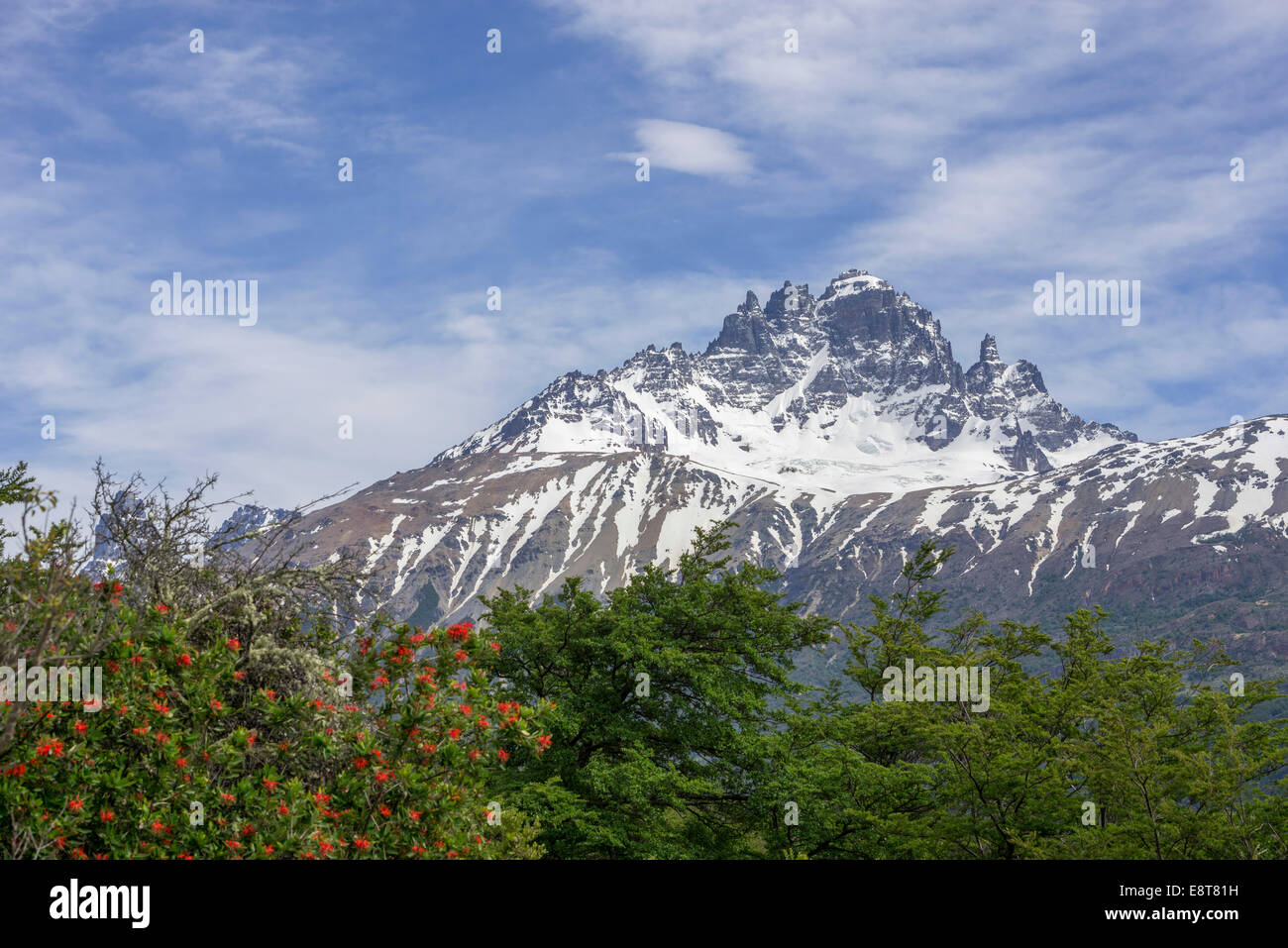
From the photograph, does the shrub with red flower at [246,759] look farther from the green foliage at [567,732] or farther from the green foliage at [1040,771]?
the green foliage at [1040,771]

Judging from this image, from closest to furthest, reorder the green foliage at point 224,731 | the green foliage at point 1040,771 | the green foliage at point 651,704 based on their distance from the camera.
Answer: the green foliage at point 224,731 → the green foliage at point 1040,771 → the green foliage at point 651,704

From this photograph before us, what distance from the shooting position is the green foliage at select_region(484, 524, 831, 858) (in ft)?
75.7

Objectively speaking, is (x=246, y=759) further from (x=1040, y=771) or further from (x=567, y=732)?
(x=1040, y=771)

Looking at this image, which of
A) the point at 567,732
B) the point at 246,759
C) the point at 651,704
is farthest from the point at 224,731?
the point at 651,704

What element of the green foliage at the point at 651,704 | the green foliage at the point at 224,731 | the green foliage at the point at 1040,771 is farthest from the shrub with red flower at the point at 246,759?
the green foliage at the point at 1040,771

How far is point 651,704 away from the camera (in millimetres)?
25906

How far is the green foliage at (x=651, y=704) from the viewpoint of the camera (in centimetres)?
2306

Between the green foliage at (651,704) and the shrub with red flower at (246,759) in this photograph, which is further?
the green foliage at (651,704)

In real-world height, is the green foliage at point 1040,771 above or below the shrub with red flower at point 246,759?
below

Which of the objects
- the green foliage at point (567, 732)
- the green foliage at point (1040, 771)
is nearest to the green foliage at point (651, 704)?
the green foliage at point (567, 732)

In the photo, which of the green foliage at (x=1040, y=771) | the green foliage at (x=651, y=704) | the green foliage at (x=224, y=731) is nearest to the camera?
the green foliage at (x=224, y=731)
